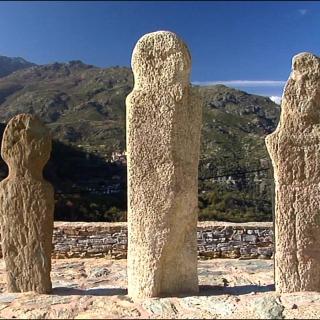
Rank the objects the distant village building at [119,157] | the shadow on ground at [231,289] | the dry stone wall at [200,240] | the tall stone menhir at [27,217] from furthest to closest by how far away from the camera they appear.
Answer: the distant village building at [119,157] → the dry stone wall at [200,240] → the tall stone menhir at [27,217] → the shadow on ground at [231,289]

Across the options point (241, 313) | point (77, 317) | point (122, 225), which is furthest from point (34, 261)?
point (122, 225)

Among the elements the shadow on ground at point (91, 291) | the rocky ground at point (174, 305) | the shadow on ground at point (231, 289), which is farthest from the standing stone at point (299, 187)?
the shadow on ground at point (91, 291)

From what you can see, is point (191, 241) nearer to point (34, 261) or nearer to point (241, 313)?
point (241, 313)

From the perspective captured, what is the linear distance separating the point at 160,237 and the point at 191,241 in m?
0.36

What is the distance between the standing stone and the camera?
209 inches

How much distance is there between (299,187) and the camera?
17.4 ft

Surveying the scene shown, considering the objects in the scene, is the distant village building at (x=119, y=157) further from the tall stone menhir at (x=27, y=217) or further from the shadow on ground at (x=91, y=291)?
the tall stone menhir at (x=27, y=217)

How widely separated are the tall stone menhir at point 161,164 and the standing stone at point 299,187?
87cm

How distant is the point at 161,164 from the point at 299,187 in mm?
1434

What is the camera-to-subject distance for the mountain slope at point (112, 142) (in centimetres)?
1745

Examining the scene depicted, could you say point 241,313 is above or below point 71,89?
below

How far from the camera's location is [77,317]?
484cm

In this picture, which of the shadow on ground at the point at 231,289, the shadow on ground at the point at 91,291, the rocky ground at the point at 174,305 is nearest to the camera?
the rocky ground at the point at 174,305

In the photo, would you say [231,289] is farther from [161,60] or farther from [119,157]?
[119,157]
